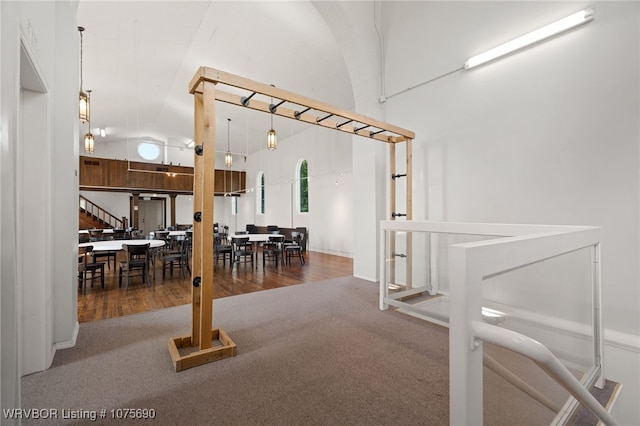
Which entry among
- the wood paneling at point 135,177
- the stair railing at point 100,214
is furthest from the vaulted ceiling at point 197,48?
the stair railing at point 100,214

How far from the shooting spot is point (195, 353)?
2.14 meters

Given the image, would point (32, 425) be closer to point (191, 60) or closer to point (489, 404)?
point (489, 404)

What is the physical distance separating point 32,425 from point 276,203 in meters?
10.5

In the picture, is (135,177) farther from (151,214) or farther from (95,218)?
(151,214)

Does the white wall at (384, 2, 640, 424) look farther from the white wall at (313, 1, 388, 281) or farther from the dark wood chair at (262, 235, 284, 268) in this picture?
the dark wood chair at (262, 235, 284, 268)

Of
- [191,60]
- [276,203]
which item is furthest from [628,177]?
[276,203]

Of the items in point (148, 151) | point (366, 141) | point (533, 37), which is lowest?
point (366, 141)

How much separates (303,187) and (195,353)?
879 cm

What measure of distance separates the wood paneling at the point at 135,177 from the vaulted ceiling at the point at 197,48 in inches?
122

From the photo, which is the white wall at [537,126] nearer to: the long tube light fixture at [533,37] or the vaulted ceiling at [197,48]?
the long tube light fixture at [533,37]

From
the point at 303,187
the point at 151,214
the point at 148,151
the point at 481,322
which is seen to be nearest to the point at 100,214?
the point at 151,214

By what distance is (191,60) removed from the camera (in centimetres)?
663

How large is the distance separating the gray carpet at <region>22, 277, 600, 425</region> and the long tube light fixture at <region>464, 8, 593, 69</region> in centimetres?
326

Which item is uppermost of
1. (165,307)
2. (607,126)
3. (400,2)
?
(400,2)
